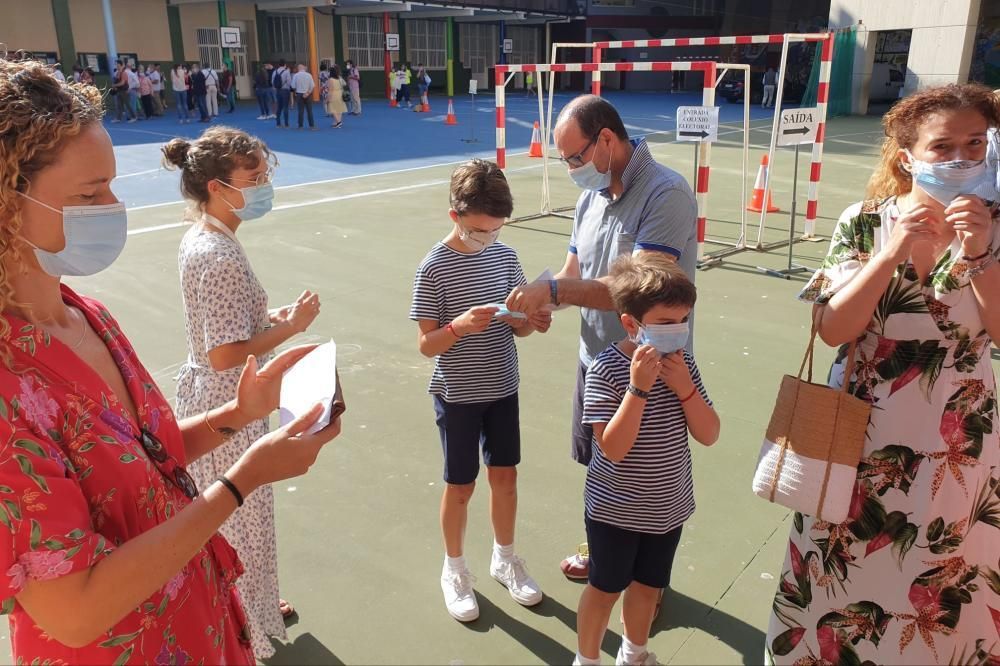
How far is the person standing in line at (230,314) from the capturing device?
2508mm

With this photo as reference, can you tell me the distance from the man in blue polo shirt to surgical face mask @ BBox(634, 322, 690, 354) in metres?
0.46

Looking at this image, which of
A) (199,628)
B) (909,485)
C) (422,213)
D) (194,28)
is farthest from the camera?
(194,28)

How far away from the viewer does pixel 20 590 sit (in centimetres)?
119

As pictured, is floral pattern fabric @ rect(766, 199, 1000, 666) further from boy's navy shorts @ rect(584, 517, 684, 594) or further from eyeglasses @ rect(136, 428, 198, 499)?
eyeglasses @ rect(136, 428, 198, 499)

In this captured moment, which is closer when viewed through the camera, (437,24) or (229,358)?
(229,358)

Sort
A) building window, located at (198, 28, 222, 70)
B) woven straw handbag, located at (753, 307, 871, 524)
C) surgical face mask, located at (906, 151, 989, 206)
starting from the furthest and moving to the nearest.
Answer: building window, located at (198, 28, 222, 70), woven straw handbag, located at (753, 307, 871, 524), surgical face mask, located at (906, 151, 989, 206)

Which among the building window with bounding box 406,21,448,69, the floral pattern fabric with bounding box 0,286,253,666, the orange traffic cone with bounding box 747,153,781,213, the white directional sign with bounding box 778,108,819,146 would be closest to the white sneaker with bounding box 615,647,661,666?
the floral pattern fabric with bounding box 0,286,253,666

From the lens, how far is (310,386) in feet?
5.59

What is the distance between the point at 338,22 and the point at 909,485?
35791 mm

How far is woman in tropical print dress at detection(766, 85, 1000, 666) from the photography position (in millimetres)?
2014

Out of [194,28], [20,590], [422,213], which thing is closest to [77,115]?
[20,590]

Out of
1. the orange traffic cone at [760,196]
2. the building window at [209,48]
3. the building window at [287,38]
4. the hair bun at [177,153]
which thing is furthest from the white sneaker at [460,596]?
the building window at [287,38]

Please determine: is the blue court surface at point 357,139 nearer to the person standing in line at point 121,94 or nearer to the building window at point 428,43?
the person standing in line at point 121,94

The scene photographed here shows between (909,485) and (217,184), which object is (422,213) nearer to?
(217,184)
